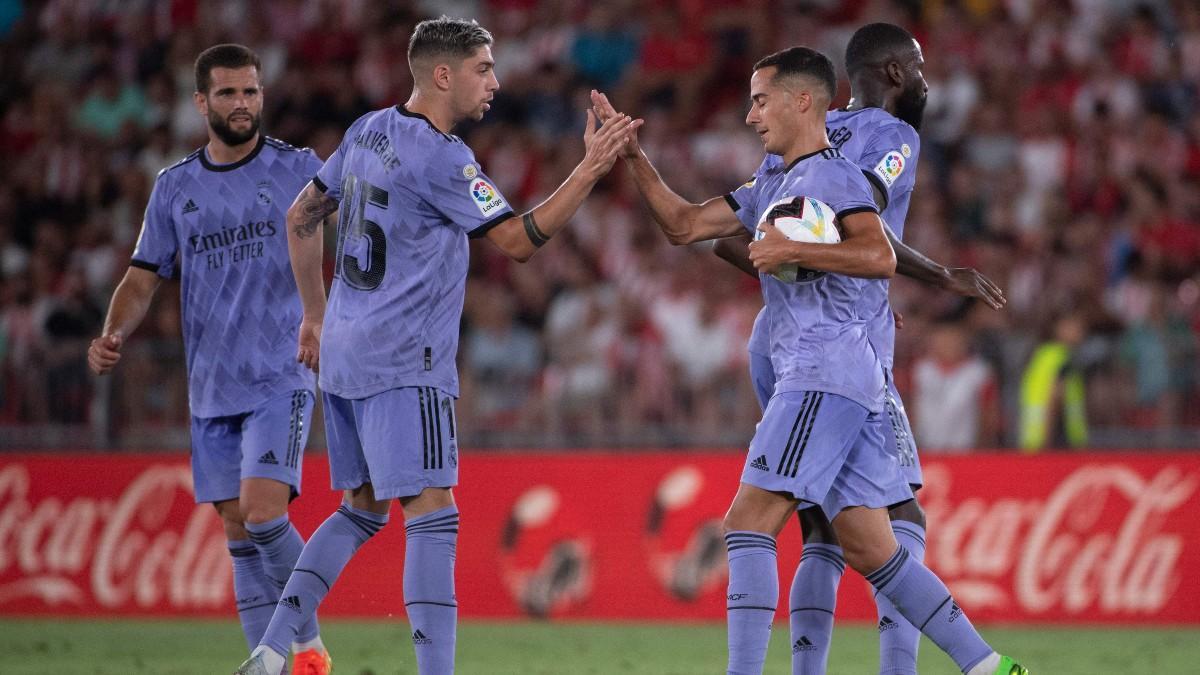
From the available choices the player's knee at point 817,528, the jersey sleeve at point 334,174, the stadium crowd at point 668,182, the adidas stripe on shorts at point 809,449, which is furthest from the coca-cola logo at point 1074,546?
the jersey sleeve at point 334,174

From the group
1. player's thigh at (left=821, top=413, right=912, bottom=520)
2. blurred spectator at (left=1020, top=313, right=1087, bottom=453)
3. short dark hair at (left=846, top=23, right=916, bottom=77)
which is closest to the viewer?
player's thigh at (left=821, top=413, right=912, bottom=520)

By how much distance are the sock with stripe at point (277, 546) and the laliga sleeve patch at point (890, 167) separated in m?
2.92

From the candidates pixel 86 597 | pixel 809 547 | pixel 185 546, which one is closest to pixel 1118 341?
pixel 809 547

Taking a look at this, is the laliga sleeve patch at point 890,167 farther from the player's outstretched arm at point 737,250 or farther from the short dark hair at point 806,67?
the player's outstretched arm at point 737,250

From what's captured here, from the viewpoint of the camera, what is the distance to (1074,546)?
11.4m

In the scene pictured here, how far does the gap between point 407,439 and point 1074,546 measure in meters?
6.67

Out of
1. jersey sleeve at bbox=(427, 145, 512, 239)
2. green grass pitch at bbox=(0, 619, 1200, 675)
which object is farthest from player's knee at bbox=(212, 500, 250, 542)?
jersey sleeve at bbox=(427, 145, 512, 239)

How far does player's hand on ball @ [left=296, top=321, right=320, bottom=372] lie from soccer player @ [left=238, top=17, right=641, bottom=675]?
50 cm

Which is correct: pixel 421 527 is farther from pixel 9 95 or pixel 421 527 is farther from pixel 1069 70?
pixel 9 95

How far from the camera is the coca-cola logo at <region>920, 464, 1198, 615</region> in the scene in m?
11.4

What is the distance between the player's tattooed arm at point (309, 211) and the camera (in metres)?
6.80

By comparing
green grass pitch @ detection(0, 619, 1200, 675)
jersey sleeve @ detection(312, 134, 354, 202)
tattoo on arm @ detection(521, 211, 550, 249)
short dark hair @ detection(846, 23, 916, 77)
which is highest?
short dark hair @ detection(846, 23, 916, 77)

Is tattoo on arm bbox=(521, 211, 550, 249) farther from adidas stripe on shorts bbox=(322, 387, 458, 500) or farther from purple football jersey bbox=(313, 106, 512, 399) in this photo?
adidas stripe on shorts bbox=(322, 387, 458, 500)

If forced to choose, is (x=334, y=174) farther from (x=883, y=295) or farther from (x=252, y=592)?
(x=883, y=295)
